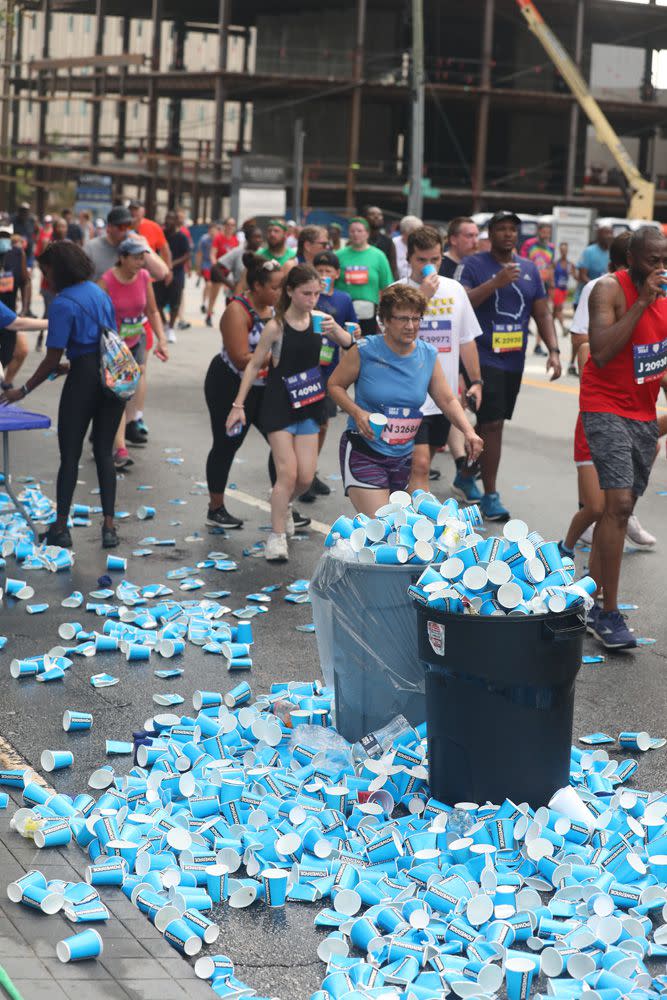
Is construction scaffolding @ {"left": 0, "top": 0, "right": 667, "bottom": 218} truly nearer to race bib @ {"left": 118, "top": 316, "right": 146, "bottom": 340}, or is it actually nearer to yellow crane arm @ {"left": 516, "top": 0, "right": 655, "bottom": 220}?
yellow crane arm @ {"left": 516, "top": 0, "right": 655, "bottom": 220}

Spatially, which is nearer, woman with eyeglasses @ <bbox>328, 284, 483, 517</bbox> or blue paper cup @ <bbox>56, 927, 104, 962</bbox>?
blue paper cup @ <bbox>56, 927, 104, 962</bbox>

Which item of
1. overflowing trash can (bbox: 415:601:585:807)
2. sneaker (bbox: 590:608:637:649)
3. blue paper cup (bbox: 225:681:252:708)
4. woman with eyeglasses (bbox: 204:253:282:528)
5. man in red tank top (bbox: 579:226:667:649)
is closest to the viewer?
overflowing trash can (bbox: 415:601:585:807)

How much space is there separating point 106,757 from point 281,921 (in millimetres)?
1470

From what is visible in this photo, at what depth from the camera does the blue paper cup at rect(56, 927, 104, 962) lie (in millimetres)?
3938

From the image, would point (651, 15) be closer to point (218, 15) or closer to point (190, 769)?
point (218, 15)

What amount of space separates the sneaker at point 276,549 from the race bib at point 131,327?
9.51ft

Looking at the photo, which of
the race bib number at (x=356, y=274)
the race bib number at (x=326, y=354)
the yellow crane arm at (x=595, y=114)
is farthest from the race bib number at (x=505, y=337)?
the yellow crane arm at (x=595, y=114)

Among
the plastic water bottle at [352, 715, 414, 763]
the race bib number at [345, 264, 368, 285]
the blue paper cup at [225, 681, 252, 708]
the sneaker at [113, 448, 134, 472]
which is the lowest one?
the blue paper cup at [225, 681, 252, 708]

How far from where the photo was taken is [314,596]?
5637 mm

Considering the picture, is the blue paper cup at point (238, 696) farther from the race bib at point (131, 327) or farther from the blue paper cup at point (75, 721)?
the race bib at point (131, 327)

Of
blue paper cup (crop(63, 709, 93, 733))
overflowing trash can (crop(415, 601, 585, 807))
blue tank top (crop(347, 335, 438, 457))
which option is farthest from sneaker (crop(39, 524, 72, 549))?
overflowing trash can (crop(415, 601, 585, 807))

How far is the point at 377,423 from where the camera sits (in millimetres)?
7137

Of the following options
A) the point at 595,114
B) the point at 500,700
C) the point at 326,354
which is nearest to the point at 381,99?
the point at 595,114

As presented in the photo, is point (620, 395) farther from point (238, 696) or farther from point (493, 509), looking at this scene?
point (493, 509)
